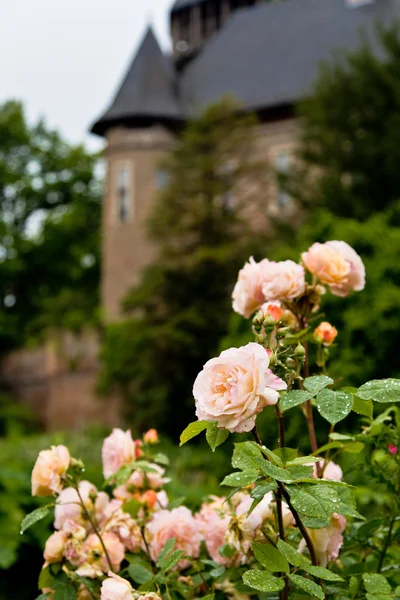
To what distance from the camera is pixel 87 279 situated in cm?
2897

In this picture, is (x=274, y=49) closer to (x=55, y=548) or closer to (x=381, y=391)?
(x=55, y=548)

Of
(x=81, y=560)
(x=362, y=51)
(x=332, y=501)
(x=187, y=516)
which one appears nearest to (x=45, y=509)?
(x=81, y=560)

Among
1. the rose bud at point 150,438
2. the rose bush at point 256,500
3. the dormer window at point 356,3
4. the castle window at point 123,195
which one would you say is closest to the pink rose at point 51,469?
the rose bush at point 256,500

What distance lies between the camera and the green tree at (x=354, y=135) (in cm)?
1603

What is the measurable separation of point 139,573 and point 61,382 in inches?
837

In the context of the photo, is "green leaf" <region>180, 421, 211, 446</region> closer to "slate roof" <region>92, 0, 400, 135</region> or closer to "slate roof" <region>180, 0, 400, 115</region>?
"slate roof" <region>180, 0, 400, 115</region>

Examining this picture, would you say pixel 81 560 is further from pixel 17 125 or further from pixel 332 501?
pixel 17 125

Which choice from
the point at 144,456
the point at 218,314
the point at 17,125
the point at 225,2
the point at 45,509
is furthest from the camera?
the point at 17,125

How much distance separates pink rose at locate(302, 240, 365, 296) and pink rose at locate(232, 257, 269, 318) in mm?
108

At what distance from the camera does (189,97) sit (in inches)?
864

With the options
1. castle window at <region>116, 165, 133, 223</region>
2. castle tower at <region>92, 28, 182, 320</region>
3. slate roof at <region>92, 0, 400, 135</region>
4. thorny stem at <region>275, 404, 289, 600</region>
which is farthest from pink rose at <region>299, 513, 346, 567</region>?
castle window at <region>116, 165, 133, 223</region>

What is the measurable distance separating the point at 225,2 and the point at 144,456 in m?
26.4

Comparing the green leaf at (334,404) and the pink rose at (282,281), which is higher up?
the pink rose at (282,281)

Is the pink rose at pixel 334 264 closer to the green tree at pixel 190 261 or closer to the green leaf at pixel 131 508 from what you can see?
the green leaf at pixel 131 508
